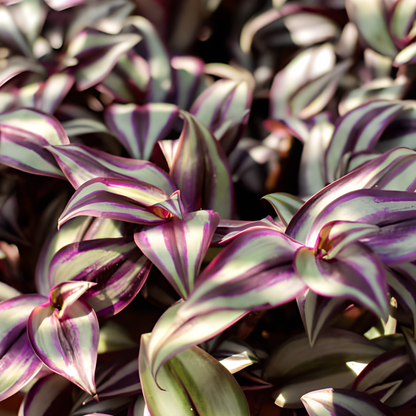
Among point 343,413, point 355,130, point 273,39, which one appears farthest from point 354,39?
point 343,413

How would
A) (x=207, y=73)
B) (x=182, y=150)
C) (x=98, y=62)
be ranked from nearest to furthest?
(x=182, y=150) → (x=98, y=62) → (x=207, y=73)

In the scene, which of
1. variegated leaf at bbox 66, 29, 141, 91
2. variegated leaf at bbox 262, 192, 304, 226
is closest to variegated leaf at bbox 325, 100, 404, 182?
variegated leaf at bbox 262, 192, 304, 226

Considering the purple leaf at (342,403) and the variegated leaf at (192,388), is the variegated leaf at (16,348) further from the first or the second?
the purple leaf at (342,403)

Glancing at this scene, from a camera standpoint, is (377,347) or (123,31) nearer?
(377,347)

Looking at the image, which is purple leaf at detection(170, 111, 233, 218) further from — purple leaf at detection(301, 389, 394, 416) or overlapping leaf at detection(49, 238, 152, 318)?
purple leaf at detection(301, 389, 394, 416)

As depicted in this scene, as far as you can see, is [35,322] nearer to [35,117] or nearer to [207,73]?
[35,117]

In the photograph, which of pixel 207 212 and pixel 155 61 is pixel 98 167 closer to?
pixel 207 212

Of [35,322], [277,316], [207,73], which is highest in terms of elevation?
[207,73]
